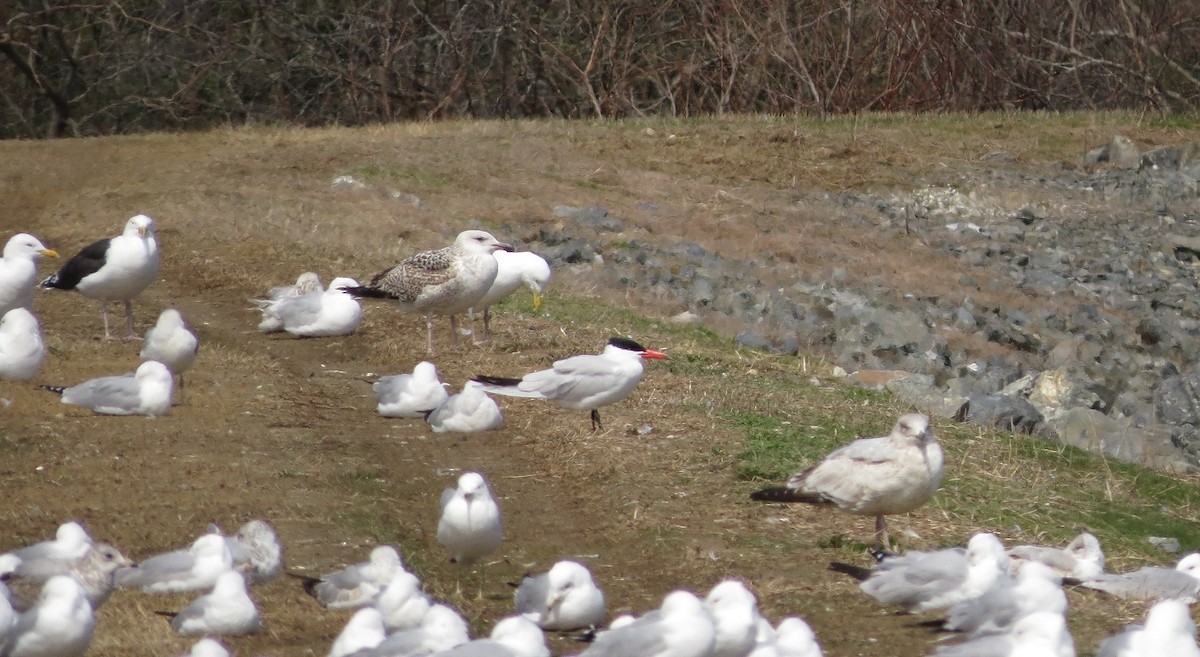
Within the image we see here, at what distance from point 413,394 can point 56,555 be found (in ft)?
12.2

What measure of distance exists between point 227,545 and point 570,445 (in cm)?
309

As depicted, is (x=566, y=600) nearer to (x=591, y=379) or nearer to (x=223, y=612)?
(x=223, y=612)

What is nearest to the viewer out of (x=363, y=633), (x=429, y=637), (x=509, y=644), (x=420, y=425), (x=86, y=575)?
(x=509, y=644)

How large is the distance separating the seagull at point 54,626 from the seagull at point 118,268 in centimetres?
654

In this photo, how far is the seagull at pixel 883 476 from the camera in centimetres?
719

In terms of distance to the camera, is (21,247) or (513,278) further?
(513,278)

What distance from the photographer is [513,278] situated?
1234cm

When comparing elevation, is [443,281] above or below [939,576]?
below

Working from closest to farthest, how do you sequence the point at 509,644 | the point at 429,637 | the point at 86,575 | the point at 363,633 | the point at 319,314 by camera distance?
the point at 509,644, the point at 429,637, the point at 363,633, the point at 86,575, the point at 319,314

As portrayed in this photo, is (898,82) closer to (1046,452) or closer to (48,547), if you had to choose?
(1046,452)

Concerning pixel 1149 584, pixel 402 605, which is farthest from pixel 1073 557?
pixel 402 605

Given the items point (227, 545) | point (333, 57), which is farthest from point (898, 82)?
point (227, 545)

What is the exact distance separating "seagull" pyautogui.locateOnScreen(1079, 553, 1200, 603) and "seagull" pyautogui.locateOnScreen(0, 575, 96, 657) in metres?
4.22

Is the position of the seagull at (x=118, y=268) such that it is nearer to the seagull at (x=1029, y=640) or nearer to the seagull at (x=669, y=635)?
the seagull at (x=669, y=635)
